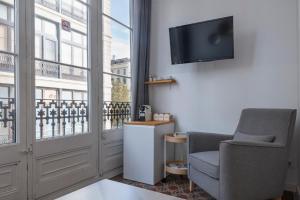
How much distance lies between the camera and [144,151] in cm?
267

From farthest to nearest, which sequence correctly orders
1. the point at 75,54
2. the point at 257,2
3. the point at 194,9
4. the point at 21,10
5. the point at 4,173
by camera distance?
the point at 194,9, the point at 257,2, the point at 75,54, the point at 21,10, the point at 4,173

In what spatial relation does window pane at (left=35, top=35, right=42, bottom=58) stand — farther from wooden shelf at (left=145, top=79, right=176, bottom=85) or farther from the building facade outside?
wooden shelf at (left=145, top=79, right=176, bottom=85)

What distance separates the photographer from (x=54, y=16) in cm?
219

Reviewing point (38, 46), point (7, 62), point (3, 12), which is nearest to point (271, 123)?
point (38, 46)

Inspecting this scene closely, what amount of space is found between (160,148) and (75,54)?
4.86ft

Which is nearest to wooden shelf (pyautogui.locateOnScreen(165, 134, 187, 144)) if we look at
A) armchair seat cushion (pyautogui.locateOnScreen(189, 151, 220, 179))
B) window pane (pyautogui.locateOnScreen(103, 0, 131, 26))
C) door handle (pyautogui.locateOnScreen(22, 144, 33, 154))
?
armchair seat cushion (pyautogui.locateOnScreen(189, 151, 220, 179))

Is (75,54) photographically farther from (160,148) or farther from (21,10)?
(160,148)

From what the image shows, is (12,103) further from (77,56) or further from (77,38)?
(77,38)

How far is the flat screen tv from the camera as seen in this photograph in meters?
2.56

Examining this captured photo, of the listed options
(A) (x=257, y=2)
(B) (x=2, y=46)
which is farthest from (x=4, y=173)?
(A) (x=257, y=2)

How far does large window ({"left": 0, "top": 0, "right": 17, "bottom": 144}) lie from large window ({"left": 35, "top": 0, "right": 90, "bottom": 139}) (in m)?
0.21

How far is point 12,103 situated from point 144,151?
1485 millimetres

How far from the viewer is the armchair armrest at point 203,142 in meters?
2.43

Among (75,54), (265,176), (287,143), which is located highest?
(75,54)
